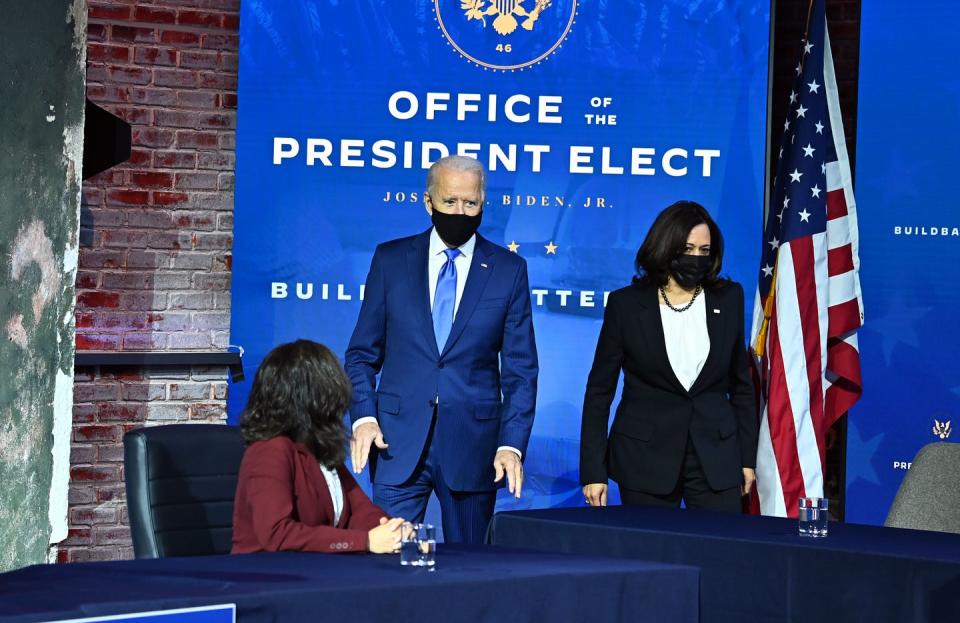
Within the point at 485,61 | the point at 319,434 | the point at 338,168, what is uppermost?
the point at 485,61

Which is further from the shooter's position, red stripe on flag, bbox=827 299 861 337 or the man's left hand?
red stripe on flag, bbox=827 299 861 337

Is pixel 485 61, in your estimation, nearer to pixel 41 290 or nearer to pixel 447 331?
pixel 447 331

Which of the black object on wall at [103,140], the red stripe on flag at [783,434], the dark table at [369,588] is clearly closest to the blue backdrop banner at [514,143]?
the red stripe on flag at [783,434]

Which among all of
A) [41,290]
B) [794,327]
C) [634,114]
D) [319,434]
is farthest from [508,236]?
[319,434]

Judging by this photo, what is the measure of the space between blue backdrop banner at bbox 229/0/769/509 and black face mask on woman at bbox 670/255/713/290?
1029mm

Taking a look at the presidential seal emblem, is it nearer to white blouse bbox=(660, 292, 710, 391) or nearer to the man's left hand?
white blouse bbox=(660, 292, 710, 391)

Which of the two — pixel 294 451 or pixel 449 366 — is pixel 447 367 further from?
pixel 294 451

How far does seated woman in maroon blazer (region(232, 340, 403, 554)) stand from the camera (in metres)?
2.62

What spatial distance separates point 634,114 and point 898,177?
3.27ft

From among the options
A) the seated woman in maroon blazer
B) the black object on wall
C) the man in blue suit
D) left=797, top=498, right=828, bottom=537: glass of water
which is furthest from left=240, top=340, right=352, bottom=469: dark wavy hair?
the black object on wall

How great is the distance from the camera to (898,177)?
16.3 ft

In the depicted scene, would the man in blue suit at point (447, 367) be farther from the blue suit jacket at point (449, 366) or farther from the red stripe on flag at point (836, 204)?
the red stripe on flag at point (836, 204)

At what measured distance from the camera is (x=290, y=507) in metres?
2.60

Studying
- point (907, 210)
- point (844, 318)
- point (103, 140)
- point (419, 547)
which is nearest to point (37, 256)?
point (103, 140)
